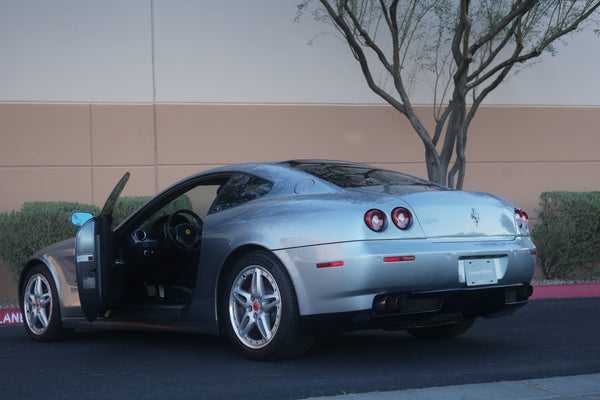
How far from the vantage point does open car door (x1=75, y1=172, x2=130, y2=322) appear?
5.93m

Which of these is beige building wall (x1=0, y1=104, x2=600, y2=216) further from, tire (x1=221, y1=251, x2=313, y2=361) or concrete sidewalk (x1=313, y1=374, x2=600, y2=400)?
concrete sidewalk (x1=313, y1=374, x2=600, y2=400)

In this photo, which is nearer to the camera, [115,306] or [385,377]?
[385,377]

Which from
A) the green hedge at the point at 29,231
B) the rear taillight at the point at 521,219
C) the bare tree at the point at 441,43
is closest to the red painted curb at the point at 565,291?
the bare tree at the point at 441,43

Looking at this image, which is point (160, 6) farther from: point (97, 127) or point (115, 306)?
point (115, 306)

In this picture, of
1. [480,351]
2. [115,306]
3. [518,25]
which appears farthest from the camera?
[518,25]

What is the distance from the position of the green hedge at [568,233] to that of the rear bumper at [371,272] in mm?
7255

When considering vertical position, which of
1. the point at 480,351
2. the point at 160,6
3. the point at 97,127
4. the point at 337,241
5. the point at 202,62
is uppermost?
the point at 160,6

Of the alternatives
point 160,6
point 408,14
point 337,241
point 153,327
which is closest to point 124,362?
point 153,327

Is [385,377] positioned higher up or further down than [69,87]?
further down

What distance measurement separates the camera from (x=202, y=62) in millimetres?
12516

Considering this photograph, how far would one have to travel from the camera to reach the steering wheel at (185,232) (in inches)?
259

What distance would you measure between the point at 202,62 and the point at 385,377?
8.55 m

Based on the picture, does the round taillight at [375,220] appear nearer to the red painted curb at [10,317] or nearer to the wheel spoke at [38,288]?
the wheel spoke at [38,288]

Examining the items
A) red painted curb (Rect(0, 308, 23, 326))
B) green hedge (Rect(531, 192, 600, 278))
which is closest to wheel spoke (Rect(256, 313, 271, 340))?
red painted curb (Rect(0, 308, 23, 326))
